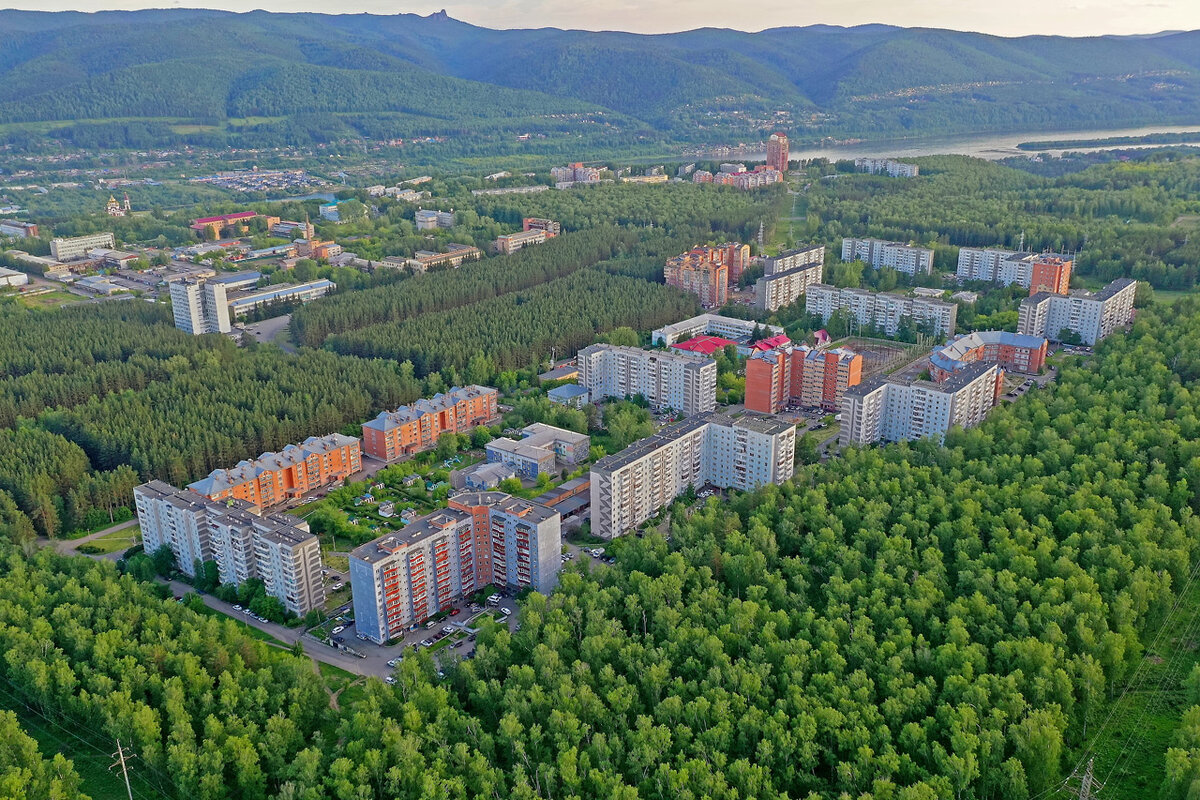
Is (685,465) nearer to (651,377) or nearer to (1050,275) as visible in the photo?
(651,377)

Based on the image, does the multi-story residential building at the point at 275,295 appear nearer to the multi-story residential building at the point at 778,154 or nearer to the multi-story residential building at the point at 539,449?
the multi-story residential building at the point at 539,449

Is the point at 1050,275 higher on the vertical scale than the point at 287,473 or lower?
higher

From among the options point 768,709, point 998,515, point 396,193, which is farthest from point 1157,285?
point 396,193

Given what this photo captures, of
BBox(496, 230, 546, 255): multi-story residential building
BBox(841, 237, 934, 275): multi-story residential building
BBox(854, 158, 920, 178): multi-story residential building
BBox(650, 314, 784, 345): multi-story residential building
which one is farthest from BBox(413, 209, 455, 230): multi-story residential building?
BBox(854, 158, 920, 178): multi-story residential building

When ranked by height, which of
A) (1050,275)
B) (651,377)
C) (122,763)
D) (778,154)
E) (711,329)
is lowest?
(122,763)

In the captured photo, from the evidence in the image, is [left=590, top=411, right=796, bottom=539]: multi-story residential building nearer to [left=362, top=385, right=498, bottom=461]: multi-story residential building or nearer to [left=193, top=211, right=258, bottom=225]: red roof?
[left=362, top=385, right=498, bottom=461]: multi-story residential building

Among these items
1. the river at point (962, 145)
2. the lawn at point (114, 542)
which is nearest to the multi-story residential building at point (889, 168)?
the river at point (962, 145)

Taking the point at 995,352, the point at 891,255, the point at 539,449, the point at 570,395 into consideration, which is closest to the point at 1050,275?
the point at 995,352

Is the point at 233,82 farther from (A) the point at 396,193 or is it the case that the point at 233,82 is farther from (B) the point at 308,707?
(B) the point at 308,707
